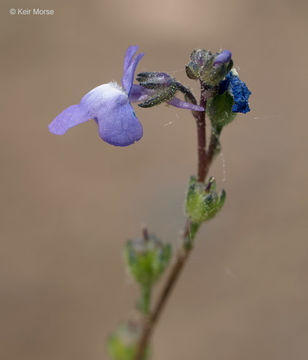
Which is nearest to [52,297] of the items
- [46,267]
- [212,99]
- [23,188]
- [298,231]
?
[46,267]

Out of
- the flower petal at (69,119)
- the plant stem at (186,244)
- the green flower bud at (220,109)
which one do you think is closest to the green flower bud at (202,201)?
the plant stem at (186,244)

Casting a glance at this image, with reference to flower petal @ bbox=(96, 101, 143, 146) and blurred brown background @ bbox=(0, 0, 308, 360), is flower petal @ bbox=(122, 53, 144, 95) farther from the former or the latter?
blurred brown background @ bbox=(0, 0, 308, 360)

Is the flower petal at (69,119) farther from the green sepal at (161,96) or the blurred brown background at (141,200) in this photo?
the blurred brown background at (141,200)

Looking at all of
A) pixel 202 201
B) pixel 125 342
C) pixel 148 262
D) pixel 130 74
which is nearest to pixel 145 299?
pixel 148 262

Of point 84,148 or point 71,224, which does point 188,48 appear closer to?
point 84,148

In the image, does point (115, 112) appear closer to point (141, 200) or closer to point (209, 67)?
point (209, 67)

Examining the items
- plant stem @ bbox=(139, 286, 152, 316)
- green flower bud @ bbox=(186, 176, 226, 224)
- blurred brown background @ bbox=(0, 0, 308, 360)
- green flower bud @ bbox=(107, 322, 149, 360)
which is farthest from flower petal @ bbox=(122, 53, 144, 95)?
blurred brown background @ bbox=(0, 0, 308, 360)
